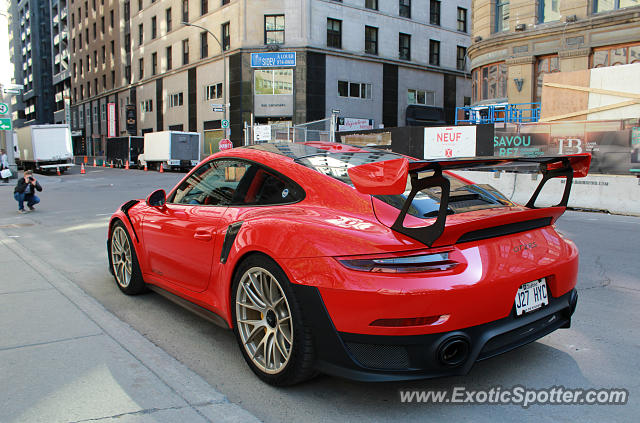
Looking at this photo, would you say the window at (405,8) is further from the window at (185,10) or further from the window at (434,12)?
the window at (185,10)

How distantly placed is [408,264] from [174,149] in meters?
36.9

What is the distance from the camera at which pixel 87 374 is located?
10.7 ft

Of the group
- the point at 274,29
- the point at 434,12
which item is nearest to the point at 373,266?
the point at 274,29

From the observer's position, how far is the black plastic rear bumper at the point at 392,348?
257cm

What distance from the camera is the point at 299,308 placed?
2816 millimetres

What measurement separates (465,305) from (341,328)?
24.9 inches

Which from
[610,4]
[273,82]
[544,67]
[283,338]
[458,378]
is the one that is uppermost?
[610,4]

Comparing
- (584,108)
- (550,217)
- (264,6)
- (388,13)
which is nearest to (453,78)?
(388,13)

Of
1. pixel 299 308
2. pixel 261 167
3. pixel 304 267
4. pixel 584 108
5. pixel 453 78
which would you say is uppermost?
pixel 453 78

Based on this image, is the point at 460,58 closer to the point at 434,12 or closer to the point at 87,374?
the point at 434,12

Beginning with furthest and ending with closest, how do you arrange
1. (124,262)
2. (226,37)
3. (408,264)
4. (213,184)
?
(226,37) < (124,262) < (213,184) < (408,264)

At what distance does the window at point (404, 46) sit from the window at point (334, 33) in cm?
581

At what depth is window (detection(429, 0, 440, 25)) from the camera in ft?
141

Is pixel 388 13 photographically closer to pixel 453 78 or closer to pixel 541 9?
pixel 453 78
